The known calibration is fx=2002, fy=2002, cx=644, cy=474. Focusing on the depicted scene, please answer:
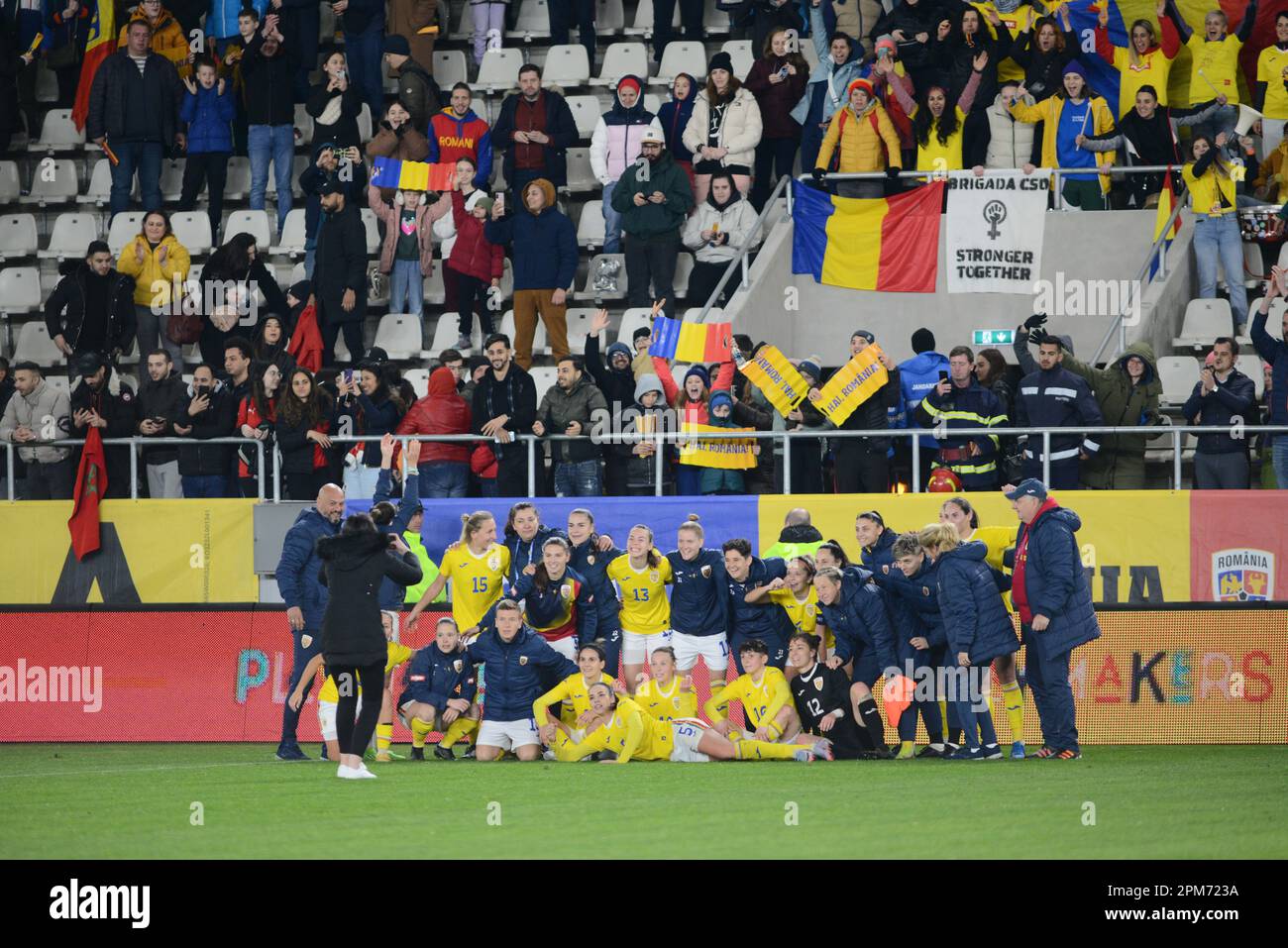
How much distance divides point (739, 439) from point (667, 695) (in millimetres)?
3373

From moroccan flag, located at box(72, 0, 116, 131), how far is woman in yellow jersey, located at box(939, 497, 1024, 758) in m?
13.8

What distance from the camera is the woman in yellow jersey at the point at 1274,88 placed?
20703 millimetres

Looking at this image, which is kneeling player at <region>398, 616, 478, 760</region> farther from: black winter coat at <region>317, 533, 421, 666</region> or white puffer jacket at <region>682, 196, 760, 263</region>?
white puffer jacket at <region>682, 196, 760, 263</region>

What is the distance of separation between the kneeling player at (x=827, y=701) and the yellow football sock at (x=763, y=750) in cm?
27

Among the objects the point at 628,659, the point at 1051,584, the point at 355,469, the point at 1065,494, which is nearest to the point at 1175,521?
the point at 1065,494

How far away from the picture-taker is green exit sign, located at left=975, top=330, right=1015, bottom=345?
20.3 meters

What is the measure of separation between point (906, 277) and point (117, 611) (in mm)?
8765

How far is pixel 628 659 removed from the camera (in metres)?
16.3

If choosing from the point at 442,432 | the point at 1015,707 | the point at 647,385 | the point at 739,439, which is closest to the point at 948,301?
the point at 739,439

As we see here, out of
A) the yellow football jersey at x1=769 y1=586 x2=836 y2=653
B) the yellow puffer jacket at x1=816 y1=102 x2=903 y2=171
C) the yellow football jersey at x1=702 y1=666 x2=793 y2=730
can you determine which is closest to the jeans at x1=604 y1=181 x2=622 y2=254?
the yellow puffer jacket at x1=816 y1=102 x2=903 y2=171

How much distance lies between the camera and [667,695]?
15453 mm

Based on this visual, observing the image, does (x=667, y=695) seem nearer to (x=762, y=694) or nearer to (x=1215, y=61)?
(x=762, y=694)

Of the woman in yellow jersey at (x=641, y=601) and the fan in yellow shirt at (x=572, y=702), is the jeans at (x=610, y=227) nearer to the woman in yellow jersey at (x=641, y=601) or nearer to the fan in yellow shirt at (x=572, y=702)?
the woman in yellow jersey at (x=641, y=601)
